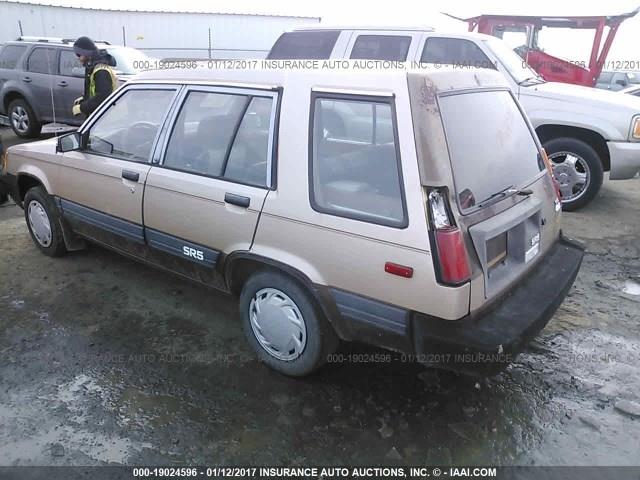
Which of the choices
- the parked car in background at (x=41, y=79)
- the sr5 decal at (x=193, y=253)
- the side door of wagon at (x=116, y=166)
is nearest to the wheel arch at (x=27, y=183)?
the side door of wagon at (x=116, y=166)

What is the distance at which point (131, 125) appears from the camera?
3.67 m

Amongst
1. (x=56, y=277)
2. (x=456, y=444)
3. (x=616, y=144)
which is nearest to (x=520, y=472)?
(x=456, y=444)

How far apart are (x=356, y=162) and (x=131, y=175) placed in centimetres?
174

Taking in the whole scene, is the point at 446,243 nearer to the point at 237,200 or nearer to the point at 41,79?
the point at 237,200

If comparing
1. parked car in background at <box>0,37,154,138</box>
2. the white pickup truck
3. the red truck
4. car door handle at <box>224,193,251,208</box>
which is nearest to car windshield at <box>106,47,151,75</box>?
parked car in background at <box>0,37,154,138</box>

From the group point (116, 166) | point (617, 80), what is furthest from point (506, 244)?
point (617, 80)

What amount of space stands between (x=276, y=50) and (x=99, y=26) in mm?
14509

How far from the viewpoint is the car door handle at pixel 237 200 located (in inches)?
110

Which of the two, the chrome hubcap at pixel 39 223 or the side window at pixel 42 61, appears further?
the side window at pixel 42 61

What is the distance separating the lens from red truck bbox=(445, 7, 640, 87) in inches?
355

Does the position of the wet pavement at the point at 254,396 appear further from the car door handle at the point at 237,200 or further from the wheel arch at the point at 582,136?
the wheel arch at the point at 582,136

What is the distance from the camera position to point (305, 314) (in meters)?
2.71

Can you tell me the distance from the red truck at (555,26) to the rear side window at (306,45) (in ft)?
13.6

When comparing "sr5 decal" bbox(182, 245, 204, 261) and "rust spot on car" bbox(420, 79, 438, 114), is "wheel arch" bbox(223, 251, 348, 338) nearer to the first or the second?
"sr5 decal" bbox(182, 245, 204, 261)
